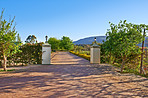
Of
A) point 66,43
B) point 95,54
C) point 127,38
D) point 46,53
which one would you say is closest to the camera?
point 127,38

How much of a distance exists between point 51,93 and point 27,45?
7600 mm

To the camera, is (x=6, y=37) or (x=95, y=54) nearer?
(x=6, y=37)

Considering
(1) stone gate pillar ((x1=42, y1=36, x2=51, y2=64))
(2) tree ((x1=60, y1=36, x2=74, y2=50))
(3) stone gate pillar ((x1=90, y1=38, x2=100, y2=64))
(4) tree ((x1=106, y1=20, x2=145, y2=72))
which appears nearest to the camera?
(4) tree ((x1=106, y1=20, x2=145, y2=72))

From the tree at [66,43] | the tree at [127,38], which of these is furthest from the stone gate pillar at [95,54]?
the tree at [66,43]

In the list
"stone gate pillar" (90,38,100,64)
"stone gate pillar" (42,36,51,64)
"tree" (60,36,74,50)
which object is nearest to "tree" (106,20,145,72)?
"stone gate pillar" (90,38,100,64)

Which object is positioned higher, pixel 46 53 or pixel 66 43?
pixel 66 43

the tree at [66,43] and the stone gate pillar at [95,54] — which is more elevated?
the tree at [66,43]

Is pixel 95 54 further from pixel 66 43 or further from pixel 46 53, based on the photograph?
pixel 66 43

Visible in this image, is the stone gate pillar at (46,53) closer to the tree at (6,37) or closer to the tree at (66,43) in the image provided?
the tree at (6,37)

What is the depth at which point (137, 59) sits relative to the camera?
8758 millimetres

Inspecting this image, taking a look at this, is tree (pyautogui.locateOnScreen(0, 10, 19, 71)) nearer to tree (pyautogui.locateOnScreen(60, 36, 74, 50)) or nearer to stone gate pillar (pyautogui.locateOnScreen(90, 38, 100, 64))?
stone gate pillar (pyautogui.locateOnScreen(90, 38, 100, 64))

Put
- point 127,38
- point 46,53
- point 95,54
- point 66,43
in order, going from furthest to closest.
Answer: point 66,43 → point 95,54 → point 46,53 → point 127,38

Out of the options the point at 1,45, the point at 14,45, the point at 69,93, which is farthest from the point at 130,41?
the point at 1,45

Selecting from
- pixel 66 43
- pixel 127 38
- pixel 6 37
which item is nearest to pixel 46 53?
pixel 6 37
